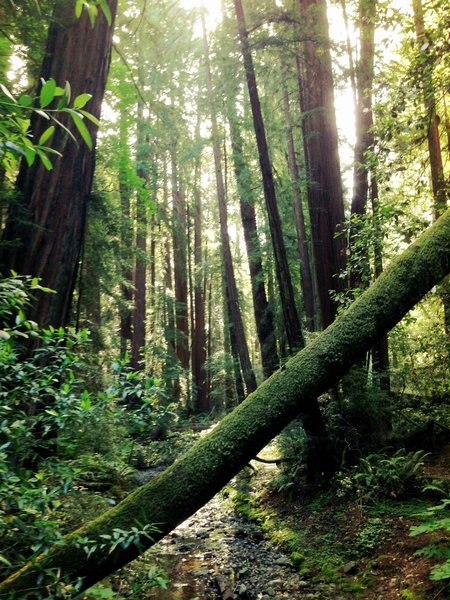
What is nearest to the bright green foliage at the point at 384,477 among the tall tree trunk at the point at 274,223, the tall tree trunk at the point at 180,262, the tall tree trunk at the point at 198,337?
the tall tree trunk at the point at 274,223

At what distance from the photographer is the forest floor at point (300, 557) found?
4.53m

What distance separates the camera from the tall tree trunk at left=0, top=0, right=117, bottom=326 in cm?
473

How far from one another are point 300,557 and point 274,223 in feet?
18.1

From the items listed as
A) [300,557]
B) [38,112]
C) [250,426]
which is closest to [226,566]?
[300,557]

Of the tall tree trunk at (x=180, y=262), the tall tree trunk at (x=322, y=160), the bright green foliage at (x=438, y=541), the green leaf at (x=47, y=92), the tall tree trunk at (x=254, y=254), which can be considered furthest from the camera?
the tall tree trunk at (x=180, y=262)

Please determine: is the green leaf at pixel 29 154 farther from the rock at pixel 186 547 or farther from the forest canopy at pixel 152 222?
the rock at pixel 186 547

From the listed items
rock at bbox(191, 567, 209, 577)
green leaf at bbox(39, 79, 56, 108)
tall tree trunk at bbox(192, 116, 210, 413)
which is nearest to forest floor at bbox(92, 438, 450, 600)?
rock at bbox(191, 567, 209, 577)

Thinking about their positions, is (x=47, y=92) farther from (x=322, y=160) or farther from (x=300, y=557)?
(x=322, y=160)

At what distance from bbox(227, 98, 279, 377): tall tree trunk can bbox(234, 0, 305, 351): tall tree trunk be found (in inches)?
225

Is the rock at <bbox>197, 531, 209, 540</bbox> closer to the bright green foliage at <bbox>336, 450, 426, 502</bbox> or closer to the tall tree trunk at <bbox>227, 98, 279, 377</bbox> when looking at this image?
the bright green foliage at <bbox>336, 450, 426, 502</bbox>

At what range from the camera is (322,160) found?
9.32 m

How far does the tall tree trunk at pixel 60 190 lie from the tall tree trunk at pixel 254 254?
953 cm

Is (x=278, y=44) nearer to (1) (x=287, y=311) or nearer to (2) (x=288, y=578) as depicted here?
(1) (x=287, y=311)

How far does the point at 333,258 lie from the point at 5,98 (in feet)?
26.0
